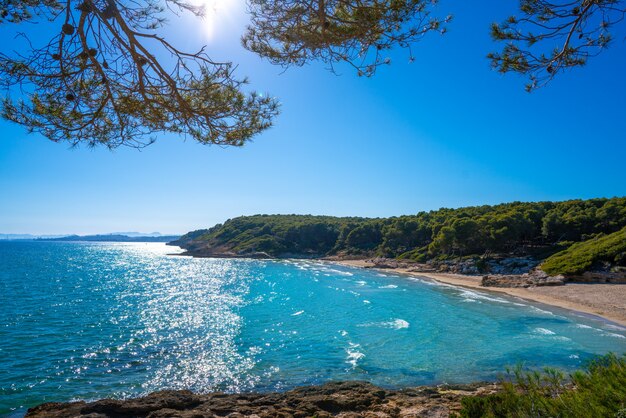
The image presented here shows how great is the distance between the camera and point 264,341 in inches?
633

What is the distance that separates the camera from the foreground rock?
24.5 ft

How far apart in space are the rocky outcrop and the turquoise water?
610 centimetres

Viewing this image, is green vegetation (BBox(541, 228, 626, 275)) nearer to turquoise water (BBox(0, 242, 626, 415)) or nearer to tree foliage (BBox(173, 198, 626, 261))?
turquoise water (BBox(0, 242, 626, 415))

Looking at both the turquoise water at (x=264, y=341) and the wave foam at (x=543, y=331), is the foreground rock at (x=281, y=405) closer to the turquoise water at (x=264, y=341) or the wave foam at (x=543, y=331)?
the turquoise water at (x=264, y=341)

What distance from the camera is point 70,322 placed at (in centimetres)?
1875

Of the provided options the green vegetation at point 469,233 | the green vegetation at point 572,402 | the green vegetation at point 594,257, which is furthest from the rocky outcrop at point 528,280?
the green vegetation at point 572,402

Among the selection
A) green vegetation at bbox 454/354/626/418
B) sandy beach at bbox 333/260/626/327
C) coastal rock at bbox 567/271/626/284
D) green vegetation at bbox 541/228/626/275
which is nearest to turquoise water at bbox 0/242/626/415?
sandy beach at bbox 333/260/626/327

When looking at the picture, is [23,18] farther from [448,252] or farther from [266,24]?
[448,252]

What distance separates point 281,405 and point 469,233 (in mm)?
48756

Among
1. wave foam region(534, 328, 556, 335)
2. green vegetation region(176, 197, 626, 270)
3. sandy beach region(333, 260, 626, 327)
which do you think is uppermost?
green vegetation region(176, 197, 626, 270)

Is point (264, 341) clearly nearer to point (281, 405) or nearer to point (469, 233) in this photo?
point (281, 405)

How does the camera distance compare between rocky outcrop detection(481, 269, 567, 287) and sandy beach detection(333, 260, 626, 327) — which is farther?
rocky outcrop detection(481, 269, 567, 287)

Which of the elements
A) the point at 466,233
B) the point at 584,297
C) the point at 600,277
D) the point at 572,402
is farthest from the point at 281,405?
the point at 466,233

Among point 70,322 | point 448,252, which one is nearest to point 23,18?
point 70,322
